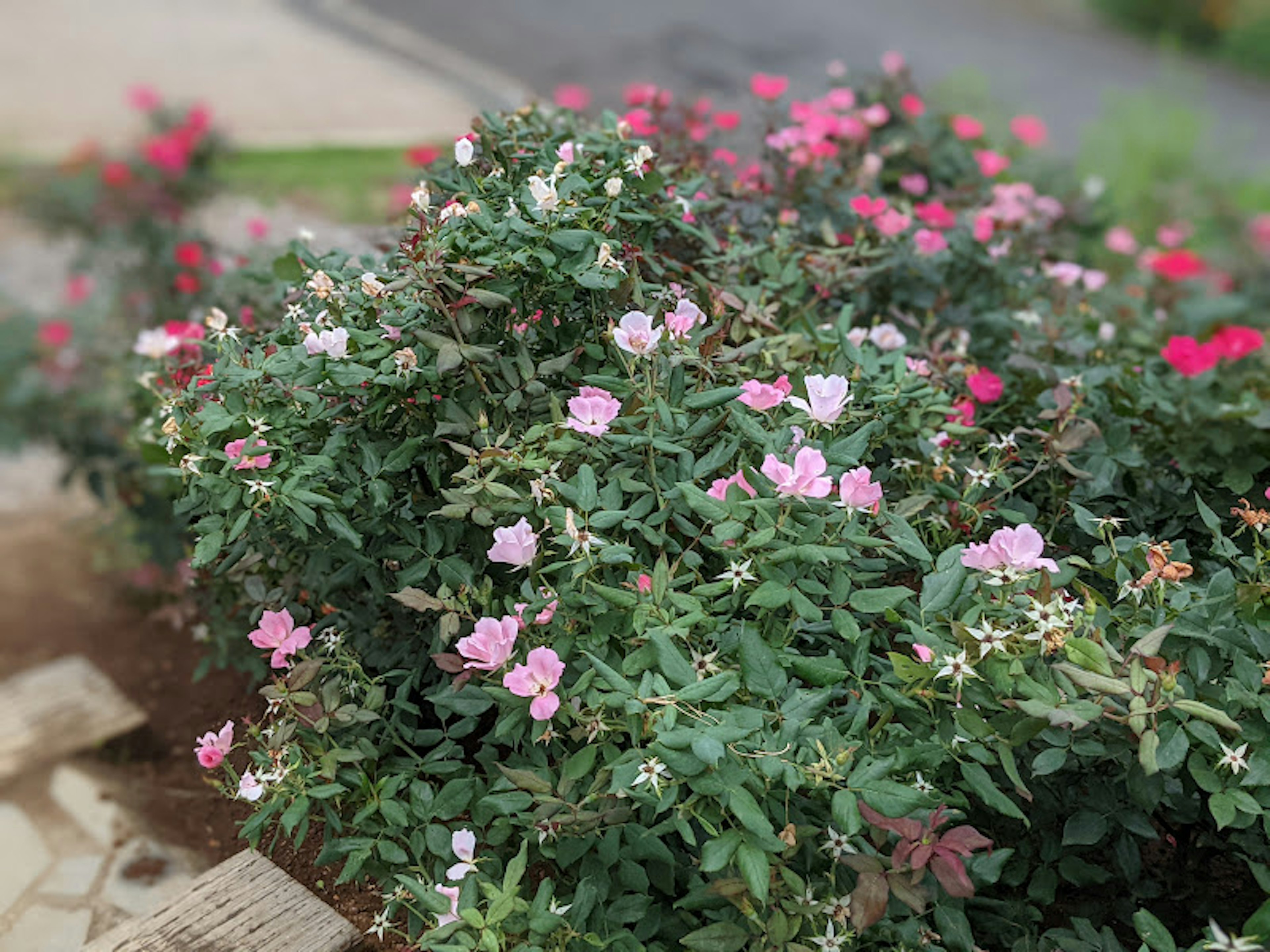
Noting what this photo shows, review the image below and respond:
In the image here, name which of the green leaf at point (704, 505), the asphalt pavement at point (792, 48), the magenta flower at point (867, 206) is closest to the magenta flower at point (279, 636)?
the green leaf at point (704, 505)

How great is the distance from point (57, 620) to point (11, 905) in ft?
4.62

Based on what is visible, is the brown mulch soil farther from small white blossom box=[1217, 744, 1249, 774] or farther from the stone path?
small white blossom box=[1217, 744, 1249, 774]

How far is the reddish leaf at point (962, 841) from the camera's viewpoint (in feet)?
4.33

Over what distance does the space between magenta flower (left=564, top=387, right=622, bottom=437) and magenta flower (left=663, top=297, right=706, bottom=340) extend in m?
0.18

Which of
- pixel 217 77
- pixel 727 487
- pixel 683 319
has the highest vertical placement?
pixel 683 319

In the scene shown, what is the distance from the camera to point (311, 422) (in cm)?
165

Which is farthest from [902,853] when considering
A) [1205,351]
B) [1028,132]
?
[1028,132]

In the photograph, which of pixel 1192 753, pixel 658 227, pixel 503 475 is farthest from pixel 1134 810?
pixel 658 227

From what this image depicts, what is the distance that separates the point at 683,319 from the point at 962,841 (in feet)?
2.76

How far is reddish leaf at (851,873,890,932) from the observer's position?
4.29 ft

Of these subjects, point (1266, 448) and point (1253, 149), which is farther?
point (1253, 149)

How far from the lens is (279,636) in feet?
5.40

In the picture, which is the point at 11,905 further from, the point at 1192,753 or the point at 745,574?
the point at 1192,753

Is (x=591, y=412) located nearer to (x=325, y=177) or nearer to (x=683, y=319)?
(x=683, y=319)
